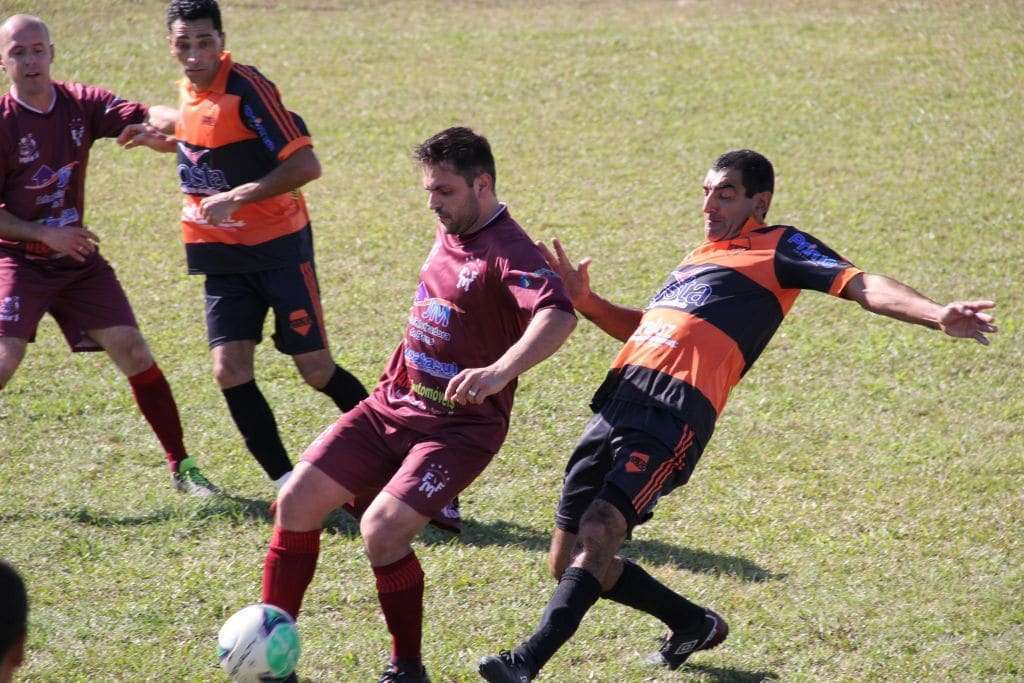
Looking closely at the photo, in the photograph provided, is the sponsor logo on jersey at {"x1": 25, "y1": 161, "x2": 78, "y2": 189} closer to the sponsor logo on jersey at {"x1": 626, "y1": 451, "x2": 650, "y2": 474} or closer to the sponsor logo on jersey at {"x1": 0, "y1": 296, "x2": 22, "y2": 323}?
the sponsor logo on jersey at {"x1": 0, "y1": 296, "x2": 22, "y2": 323}

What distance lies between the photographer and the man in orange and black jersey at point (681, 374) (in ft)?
16.8

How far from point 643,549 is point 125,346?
2997 millimetres

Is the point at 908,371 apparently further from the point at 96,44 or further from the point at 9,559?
the point at 96,44

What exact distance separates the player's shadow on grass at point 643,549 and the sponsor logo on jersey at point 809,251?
1668mm

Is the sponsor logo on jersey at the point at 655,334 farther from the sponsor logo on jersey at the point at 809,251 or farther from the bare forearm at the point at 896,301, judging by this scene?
the bare forearm at the point at 896,301

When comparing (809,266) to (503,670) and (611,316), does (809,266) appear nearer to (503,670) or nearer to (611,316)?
(611,316)

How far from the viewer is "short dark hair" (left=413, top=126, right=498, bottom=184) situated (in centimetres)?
524

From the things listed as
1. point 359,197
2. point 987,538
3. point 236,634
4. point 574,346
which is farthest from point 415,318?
point 359,197

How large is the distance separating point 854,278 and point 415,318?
1780 millimetres

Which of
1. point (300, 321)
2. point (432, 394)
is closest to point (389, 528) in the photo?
point (432, 394)

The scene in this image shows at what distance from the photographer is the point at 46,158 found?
6.98m

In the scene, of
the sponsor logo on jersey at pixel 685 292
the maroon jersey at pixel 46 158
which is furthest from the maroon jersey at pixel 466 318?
the maroon jersey at pixel 46 158

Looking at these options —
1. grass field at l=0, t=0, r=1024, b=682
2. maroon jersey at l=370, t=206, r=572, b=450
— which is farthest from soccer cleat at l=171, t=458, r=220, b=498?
maroon jersey at l=370, t=206, r=572, b=450

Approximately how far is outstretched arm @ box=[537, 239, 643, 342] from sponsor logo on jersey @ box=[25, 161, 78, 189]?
2857 millimetres
